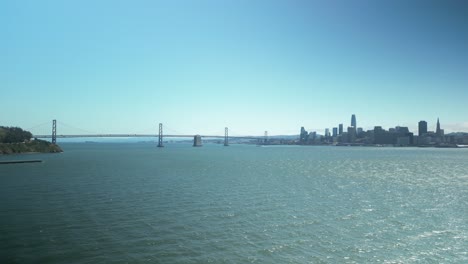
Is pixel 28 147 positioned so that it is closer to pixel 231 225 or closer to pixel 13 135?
pixel 13 135

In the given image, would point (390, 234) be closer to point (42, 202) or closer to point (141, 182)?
point (42, 202)

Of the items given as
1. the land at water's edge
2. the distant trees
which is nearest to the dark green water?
the land at water's edge

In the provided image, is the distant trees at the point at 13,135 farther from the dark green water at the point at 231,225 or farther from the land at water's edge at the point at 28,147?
the dark green water at the point at 231,225

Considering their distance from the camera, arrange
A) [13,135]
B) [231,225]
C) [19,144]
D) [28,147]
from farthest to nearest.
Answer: [28,147] → [19,144] → [13,135] → [231,225]

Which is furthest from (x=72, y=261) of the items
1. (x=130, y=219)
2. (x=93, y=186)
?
(x=93, y=186)

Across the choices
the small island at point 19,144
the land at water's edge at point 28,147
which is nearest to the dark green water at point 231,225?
the land at water's edge at point 28,147

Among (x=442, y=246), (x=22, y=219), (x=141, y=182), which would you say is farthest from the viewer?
(x=141, y=182)

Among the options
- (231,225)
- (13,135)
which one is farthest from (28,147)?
(231,225)
